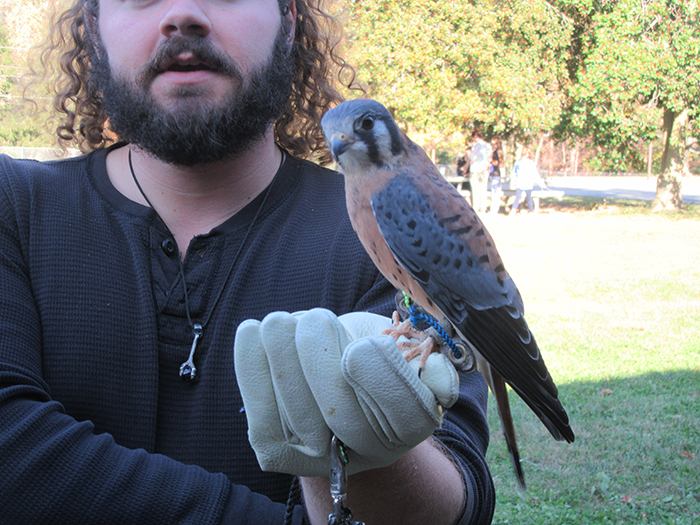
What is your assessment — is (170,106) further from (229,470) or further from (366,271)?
(229,470)

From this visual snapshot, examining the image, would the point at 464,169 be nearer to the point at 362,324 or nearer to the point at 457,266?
the point at 457,266

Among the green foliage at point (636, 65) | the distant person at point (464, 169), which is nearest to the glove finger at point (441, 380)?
the green foliage at point (636, 65)

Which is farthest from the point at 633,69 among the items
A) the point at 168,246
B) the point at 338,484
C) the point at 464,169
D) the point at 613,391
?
the point at 338,484

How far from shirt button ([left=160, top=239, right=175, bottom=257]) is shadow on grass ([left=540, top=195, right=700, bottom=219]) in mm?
17197

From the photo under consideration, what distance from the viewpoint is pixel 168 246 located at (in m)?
1.98

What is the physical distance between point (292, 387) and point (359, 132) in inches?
31.7

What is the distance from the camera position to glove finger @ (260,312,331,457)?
1.46 metres

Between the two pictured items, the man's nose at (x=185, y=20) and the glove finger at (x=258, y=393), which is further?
the man's nose at (x=185, y=20)

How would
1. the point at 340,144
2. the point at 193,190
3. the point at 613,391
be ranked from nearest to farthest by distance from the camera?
the point at 340,144
the point at 193,190
the point at 613,391

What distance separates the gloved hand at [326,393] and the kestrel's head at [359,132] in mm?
603

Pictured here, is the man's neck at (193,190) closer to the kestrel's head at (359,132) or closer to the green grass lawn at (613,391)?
the kestrel's head at (359,132)

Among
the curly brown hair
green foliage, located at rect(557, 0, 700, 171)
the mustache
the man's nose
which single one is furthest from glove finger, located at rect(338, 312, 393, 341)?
green foliage, located at rect(557, 0, 700, 171)

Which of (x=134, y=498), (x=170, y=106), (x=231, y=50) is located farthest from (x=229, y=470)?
(x=231, y=50)

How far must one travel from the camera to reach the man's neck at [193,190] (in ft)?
6.91
